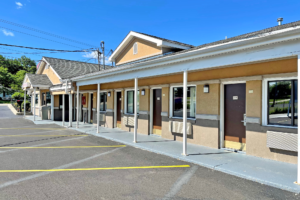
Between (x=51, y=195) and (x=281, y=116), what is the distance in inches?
242

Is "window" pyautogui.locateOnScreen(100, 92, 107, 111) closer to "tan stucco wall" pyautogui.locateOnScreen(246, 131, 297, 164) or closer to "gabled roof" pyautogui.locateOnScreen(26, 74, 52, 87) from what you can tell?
"gabled roof" pyautogui.locateOnScreen(26, 74, 52, 87)

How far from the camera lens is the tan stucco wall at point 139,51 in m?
10.2

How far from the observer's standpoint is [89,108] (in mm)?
14492

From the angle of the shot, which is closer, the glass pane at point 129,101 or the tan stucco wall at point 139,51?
the tan stucco wall at point 139,51

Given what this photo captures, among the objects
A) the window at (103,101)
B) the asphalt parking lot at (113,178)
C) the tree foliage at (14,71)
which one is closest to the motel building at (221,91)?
the asphalt parking lot at (113,178)

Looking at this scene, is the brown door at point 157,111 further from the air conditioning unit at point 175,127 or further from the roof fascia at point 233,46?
the roof fascia at point 233,46

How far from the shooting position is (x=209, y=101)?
712cm

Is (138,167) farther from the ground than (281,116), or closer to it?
closer to it

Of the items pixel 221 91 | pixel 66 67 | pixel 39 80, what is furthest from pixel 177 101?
pixel 39 80

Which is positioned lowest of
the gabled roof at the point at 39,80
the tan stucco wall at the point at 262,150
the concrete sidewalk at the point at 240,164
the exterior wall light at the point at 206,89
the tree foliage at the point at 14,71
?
the concrete sidewalk at the point at 240,164

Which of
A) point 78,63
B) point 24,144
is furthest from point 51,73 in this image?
point 24,144

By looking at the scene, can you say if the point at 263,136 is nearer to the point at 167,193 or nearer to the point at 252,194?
the point at 252,194

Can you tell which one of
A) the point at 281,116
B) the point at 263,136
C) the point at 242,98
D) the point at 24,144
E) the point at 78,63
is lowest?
the point at 24,144

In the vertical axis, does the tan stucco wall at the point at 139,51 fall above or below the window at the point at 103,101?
above
